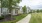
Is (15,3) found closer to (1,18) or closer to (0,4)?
(0,4)

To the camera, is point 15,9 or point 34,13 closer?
point 34,13

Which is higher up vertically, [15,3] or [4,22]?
[15,3]

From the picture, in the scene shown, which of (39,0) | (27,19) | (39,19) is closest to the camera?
(39,19)

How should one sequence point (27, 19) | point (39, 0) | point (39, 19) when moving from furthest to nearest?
point (27, 19), point (39, 0), point (39, 19)

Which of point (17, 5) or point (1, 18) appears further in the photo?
point (17, 5)

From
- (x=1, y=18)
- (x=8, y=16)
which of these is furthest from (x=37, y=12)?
(x=1, y=18)

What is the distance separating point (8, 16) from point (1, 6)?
0.93 feet

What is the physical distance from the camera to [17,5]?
206 centimetres

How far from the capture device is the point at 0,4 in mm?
2014

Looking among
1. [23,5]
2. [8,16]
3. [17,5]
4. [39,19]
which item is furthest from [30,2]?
[8,16]

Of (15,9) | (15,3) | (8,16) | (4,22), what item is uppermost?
(15,3)

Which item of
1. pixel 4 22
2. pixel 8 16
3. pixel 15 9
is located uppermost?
pixel 15 9

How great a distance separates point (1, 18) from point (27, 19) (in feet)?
2.11

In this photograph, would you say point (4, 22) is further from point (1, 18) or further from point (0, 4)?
point (0, 4)
